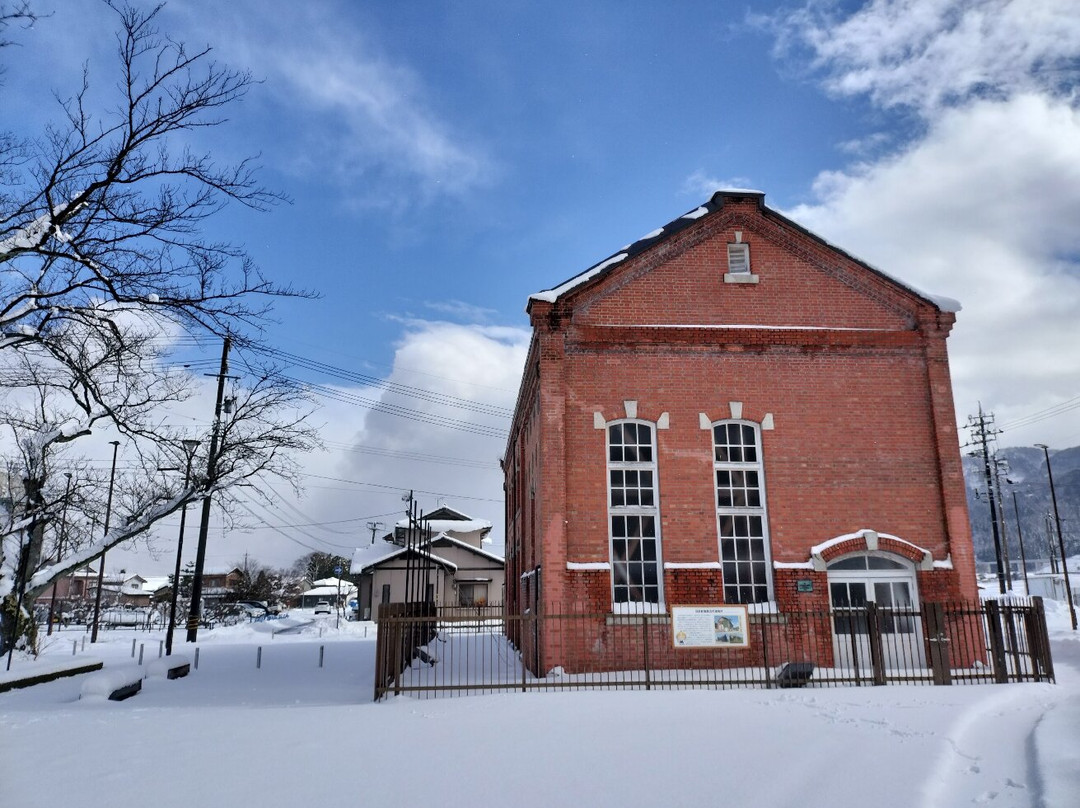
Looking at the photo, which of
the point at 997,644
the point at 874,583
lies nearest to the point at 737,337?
the point at 874,583

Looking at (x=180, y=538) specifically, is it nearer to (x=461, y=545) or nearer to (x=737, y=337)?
(x=737, y=337)

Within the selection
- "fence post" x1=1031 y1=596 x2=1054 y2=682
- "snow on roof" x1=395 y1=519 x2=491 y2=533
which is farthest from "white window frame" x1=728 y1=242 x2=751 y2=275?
"snow on roof" x1=395 y1=519 x2=491 y2=533

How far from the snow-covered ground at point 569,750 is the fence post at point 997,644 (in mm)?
525

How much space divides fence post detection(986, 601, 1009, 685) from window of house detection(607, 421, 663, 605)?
5.74 metres

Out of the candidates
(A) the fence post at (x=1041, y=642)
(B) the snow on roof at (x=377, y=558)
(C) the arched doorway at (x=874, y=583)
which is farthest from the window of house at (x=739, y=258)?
(B) the snow on roof at (x=377, y=558)

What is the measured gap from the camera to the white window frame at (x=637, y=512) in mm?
14781

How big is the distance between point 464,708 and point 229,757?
136 inches

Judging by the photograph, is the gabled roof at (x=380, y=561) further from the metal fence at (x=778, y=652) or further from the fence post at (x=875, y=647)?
the fence post at (x=875, y=647)

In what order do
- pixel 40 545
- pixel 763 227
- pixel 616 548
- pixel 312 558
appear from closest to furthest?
pixel 616 548 → pixel 763 227 → pixel 40 545 → pixel 312 558

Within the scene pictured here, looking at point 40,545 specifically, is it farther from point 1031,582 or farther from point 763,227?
point 1031,582

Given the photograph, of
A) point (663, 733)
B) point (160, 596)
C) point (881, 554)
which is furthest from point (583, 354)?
point (160, 596)

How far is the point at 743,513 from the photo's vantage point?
15.5 m

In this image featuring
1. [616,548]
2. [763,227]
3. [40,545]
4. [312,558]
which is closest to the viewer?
[616,548]

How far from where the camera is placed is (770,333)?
16469 mm
